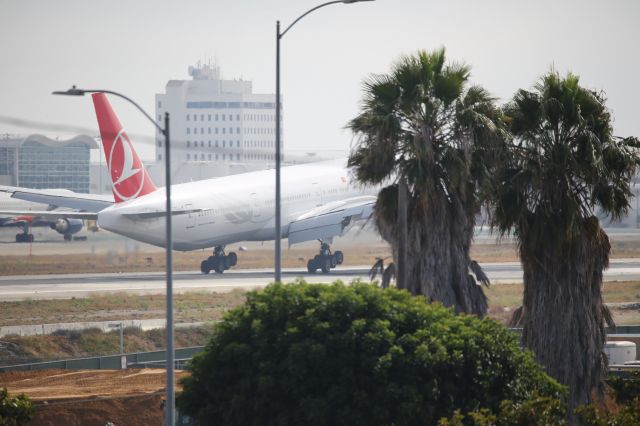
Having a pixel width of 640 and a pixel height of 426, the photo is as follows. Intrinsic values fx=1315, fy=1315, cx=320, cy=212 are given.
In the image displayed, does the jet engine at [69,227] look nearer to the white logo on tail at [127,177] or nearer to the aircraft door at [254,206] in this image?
the white logo on tail at [127,177]

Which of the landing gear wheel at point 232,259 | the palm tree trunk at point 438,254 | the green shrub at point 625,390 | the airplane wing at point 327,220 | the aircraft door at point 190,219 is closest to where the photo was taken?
the green shrub at point 625,390

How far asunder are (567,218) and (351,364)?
23.4ft

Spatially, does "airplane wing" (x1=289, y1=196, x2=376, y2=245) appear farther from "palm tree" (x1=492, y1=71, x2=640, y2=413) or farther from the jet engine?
"palm tree" (x1=492, y1=71, x2=640, y2=413)

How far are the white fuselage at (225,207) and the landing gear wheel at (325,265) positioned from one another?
360 cm

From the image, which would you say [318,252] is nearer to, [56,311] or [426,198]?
[56,311]

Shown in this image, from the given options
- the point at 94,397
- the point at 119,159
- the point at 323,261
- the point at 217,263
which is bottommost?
the point at 94,397

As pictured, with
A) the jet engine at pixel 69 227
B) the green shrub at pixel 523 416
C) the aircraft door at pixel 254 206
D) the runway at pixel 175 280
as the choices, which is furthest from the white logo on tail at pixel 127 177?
the green shrub at pixel 523 416

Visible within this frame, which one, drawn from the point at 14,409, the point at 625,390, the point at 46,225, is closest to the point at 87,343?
the point at 14,409

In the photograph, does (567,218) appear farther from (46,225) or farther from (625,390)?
(46,225)

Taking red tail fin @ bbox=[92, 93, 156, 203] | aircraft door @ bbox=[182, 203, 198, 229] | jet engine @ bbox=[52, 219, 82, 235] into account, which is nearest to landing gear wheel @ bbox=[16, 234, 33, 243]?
jet engine @ bbox=[52, 219, 82, 235]

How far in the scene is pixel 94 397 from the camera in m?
35.5

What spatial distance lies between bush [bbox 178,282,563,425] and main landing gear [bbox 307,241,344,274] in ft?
163

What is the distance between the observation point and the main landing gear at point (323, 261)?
251 feet

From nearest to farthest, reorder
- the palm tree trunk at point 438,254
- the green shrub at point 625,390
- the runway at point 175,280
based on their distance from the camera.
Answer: the green shrub at point 625,390
the palm tree trunk at point 438,254
the runway at point 175,280
